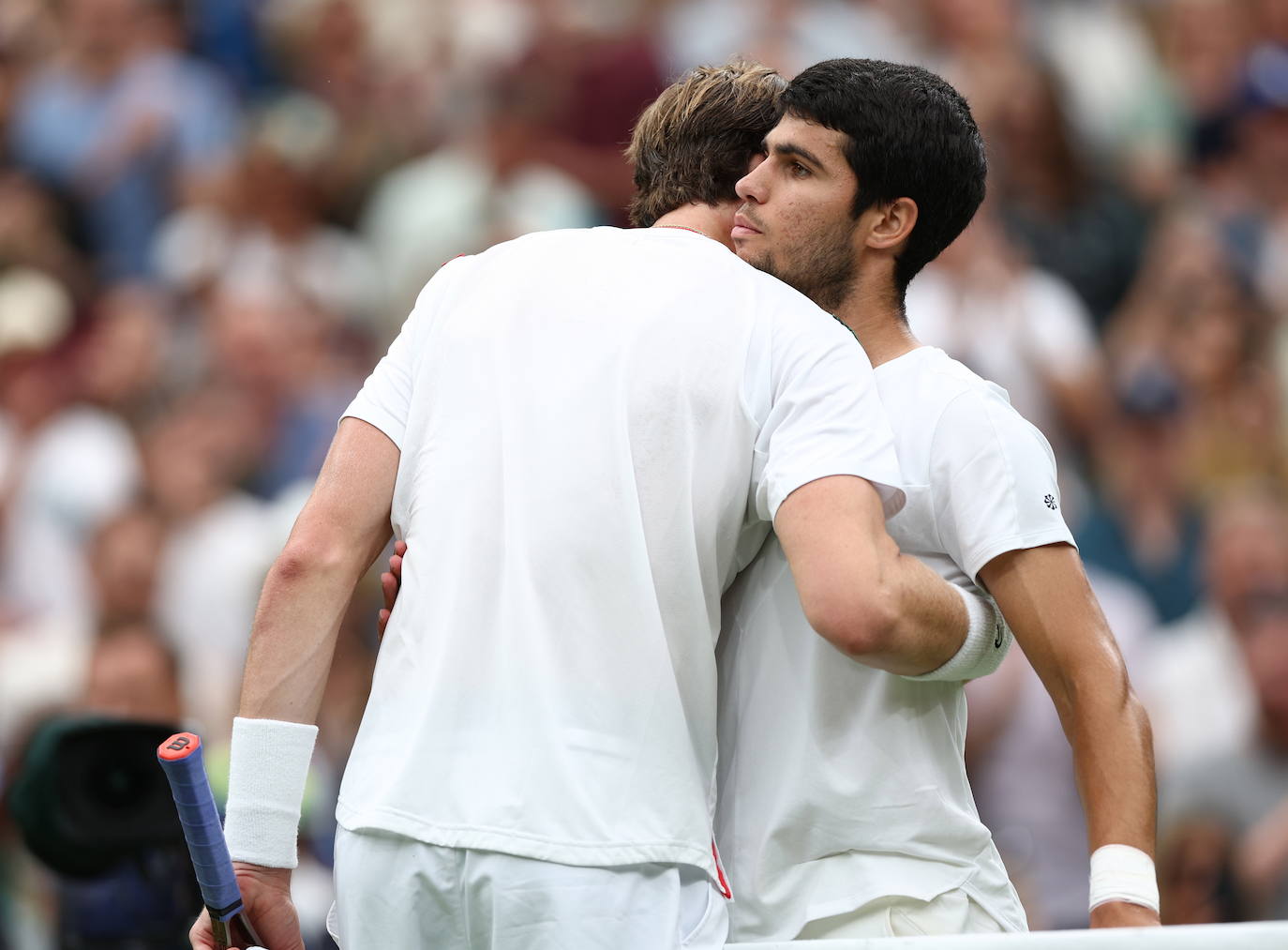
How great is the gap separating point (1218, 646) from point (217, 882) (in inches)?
161

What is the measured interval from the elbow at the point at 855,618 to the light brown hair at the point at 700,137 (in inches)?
35.0

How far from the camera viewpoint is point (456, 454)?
8.11 feet

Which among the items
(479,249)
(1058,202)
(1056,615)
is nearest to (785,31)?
(1058,202)

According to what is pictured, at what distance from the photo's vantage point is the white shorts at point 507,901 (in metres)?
2.27

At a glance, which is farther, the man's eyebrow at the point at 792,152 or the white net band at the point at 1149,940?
the man's eyebrow at the point at 792,152

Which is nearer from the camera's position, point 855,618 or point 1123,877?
point 855,618

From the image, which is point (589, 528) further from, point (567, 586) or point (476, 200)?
point (476, 200)

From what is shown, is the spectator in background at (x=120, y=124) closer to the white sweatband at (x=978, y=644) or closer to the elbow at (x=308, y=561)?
the elbow at (x=308, y=561)

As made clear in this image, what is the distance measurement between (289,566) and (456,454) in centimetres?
29

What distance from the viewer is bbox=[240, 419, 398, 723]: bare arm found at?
249cm

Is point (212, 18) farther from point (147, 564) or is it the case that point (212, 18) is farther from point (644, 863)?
point (644, 863)

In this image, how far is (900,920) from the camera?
250 centimetres

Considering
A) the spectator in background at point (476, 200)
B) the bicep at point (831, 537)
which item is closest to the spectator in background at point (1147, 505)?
the spectator in background at point (476, 200)

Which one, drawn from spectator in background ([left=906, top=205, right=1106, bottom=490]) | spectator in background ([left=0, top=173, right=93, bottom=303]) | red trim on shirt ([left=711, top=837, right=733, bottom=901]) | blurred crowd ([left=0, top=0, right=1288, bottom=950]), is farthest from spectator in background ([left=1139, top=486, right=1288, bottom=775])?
spectator in background ([left=0, top=173, right=93, bottom=303])
